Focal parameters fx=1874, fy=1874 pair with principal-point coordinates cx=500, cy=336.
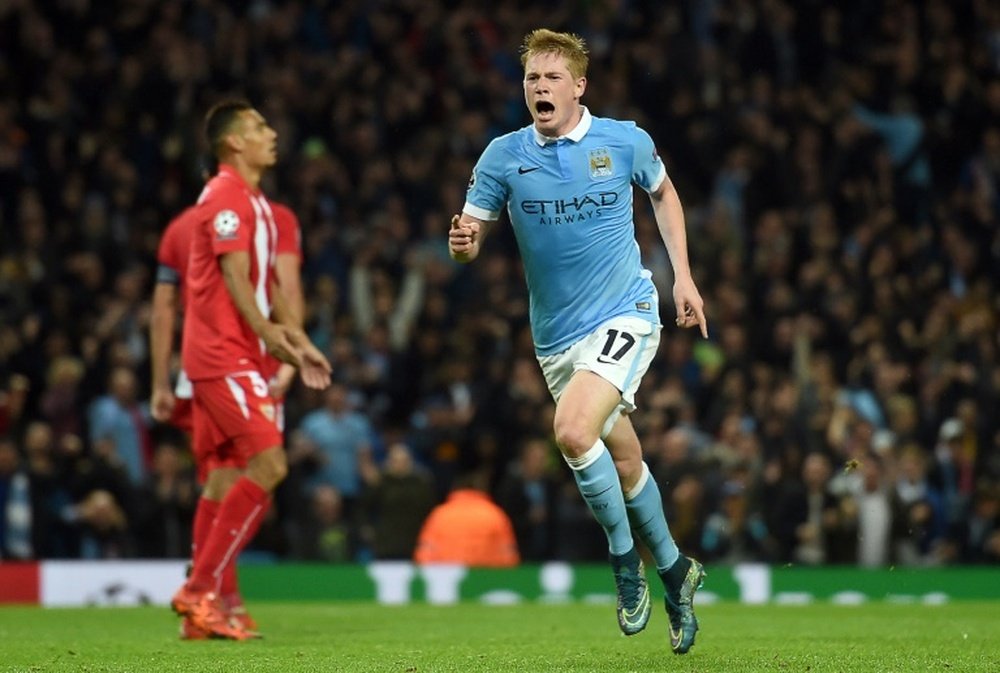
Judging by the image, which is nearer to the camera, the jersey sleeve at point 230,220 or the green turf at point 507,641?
the green turf at point 507,641

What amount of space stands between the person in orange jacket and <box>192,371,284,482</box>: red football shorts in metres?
5.29

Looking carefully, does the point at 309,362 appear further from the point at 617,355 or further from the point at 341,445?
the point at 341,445

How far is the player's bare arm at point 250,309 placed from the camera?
8.83m

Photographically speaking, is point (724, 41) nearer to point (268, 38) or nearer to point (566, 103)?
point (268, 38)

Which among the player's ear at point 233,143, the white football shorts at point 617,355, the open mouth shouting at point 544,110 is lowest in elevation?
the white football shorts at point 617,355

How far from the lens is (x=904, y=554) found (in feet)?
49.0

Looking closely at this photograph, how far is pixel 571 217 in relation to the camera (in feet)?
25.4

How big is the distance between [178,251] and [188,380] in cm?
84

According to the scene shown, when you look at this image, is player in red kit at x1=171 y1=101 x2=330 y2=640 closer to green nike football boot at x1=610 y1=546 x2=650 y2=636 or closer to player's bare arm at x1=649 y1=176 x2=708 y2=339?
player's bare arm at x1=649 y1=176 x2=708 y2=339

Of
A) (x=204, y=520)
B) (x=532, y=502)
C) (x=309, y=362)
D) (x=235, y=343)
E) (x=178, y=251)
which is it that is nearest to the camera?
(x=309, y=362)

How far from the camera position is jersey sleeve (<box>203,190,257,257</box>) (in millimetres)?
9031

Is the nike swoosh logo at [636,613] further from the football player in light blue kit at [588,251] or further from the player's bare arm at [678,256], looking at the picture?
the player's bare arm at [678,256]

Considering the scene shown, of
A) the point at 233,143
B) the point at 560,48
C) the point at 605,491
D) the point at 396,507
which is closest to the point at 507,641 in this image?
the point at 605,491

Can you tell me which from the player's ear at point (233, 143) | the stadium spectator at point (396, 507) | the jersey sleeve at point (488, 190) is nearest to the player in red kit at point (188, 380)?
the player's ear at point (233, 143)
